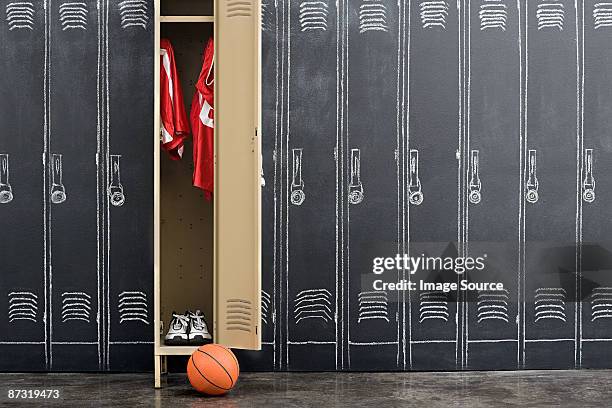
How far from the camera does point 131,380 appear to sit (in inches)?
196

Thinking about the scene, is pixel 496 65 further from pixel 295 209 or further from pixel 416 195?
pixel 295 209

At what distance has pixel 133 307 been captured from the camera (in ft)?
17.0

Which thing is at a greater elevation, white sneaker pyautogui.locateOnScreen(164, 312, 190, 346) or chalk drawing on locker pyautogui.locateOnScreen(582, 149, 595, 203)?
chalk drawing on locker pyautogui.locateOnScreen(582, 149, 595, 203)

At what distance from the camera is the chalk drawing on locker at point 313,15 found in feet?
17.0

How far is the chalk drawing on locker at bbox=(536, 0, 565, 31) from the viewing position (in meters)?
5.24

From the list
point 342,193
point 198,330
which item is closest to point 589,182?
point 342,193

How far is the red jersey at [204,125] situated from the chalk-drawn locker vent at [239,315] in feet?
2.35

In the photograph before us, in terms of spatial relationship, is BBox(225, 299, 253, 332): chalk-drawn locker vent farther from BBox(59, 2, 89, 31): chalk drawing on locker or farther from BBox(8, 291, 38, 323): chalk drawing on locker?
BBox(59, 2, 89, 31): chalk drawing on locker

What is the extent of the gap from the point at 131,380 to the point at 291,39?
2.26m

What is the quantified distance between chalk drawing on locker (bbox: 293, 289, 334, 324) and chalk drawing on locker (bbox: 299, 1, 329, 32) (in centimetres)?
162

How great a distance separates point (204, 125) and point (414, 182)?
133cm

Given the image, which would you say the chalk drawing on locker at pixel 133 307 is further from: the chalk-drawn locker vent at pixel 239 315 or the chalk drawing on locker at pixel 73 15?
the chalk drawing on locker at pixel 73 15

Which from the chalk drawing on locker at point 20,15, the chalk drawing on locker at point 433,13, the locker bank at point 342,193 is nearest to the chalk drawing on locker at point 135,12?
the locker bank at point 342,193

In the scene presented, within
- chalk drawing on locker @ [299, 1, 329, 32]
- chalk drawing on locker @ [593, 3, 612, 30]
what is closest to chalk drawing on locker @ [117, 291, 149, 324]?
chalk drawing on locker @ [299, 1, 329, 32]
